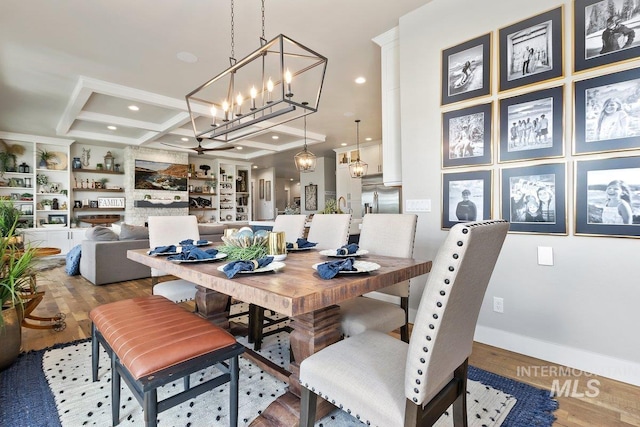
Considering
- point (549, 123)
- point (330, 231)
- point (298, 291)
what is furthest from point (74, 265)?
point (549, 123)

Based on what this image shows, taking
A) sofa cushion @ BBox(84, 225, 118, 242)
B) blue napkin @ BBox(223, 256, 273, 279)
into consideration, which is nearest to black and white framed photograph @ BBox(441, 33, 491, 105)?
blue napkin @ BBox(223, 256, 273, 279)

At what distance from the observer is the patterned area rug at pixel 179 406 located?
1533 millimetres

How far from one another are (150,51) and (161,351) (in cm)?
352

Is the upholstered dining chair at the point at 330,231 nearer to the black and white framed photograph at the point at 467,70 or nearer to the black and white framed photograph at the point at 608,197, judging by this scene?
the black and white framed photograph at the point at 467,70

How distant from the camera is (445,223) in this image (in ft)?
8.57

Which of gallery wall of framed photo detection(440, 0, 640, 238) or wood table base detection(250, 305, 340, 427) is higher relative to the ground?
gallery wall of framed photo detection(440, 0, 640, 238)

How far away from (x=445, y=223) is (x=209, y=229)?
12.6ft

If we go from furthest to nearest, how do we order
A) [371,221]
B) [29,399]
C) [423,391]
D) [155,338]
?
[371,221], [29,399], [155,338], [423,391]

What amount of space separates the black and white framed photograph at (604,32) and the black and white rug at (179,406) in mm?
2037

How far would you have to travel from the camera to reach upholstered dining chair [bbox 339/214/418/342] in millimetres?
1696

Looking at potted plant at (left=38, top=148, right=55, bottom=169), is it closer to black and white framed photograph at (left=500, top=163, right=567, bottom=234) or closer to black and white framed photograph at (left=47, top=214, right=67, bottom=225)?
black and white framed photograph at (left=47, top=214, right=67, bottom=225)

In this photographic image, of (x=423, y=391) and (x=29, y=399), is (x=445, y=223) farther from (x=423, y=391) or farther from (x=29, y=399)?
(x=29, y=399)

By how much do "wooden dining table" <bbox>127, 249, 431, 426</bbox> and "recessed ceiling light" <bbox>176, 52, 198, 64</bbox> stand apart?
269 cm

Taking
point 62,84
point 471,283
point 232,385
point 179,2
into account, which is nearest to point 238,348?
point 232,385
